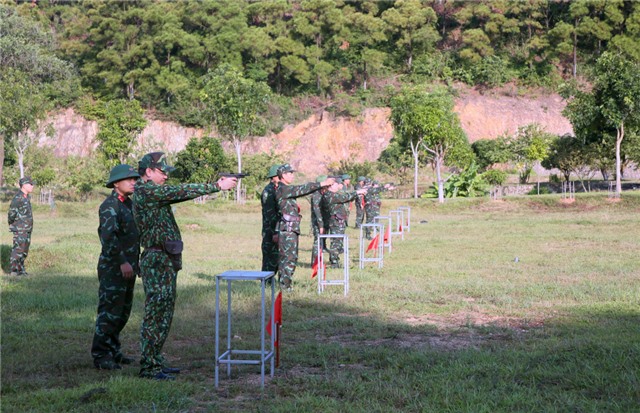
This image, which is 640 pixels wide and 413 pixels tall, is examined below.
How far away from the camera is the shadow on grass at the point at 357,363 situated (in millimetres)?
5980

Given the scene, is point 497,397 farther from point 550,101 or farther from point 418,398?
point 550,101

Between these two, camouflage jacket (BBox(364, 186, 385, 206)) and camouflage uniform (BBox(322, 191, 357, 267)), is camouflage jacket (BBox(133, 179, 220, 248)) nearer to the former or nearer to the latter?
camouflage uniform (BBox(322, 191, 357, 267))

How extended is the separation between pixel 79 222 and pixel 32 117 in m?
13.3

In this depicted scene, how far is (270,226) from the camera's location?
12.5 meters

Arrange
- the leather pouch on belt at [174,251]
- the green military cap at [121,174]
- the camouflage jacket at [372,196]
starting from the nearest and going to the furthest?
1. the leather pouch on belt at [174,251]
2. the green military cap at [121,174]
3. the camouflage jacket at [372,196]

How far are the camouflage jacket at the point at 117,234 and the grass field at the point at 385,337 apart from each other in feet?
3.54

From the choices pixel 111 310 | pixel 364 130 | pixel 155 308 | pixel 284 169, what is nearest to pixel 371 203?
pixel 284 169

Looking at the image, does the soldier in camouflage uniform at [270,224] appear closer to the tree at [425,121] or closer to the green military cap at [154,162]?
the green military cap at [154,162]

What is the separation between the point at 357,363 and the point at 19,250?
9283 mm

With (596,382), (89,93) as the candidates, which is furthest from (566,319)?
(89,93)

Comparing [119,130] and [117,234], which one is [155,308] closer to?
[117,234]

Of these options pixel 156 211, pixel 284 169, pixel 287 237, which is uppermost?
pixel 284 169

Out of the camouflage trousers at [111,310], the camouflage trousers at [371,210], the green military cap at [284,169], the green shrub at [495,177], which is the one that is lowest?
the camouflage trousers at [111,310]

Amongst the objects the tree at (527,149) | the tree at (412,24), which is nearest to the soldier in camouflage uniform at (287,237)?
the tree at (527,149)
